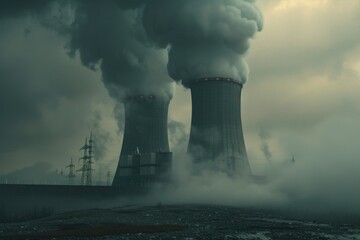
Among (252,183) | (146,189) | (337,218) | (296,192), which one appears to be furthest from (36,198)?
(337,218)

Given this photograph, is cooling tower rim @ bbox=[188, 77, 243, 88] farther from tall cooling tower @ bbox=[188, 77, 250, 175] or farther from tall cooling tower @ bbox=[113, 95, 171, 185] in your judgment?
tall cooling tower @ bbox=[113, 95, 171, 185]

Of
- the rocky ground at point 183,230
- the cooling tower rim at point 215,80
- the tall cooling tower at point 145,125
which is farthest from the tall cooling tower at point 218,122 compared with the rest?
the rocky ground at point 183,230

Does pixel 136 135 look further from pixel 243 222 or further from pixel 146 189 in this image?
pixel 243 222

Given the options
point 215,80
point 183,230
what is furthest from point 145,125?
point 183,230

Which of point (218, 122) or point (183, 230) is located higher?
point (218, 122)

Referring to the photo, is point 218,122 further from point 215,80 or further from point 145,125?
point 145,125

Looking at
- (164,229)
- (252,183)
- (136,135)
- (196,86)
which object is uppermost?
(196,86)
